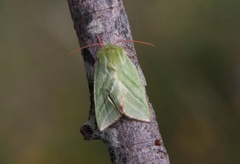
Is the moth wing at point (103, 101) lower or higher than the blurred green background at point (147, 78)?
higher

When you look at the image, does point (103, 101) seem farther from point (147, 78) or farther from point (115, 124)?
point (147, 78)

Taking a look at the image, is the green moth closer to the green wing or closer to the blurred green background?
the green wing

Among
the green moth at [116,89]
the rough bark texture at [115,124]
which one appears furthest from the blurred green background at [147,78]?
the rough bark texture at [115,124]

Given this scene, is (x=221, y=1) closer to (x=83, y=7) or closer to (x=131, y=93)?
(x=131, y=93)

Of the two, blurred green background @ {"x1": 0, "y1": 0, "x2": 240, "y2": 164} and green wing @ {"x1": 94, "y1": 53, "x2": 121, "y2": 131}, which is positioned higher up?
green wing @ {"x1": 94, "y1": 53, "x2": 121, "y2": 131}

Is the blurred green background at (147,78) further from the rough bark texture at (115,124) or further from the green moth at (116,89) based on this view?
the rough bark texture at (115,124)

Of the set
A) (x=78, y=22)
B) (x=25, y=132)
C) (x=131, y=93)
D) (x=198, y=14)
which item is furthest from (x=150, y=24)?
(x=78, y=22)

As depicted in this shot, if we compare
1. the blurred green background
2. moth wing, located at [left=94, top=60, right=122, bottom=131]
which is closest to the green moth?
moth wing, located at [left=94, top=60, right=122, bottom=131]
